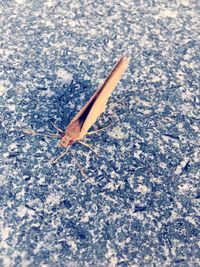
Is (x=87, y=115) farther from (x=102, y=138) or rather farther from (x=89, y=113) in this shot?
(x=102, y=138)

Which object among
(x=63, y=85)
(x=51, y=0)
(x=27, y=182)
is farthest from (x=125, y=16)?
(x=27, y=182)

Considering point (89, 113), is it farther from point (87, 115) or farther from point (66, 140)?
point (66, 140)

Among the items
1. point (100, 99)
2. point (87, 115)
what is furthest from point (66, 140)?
A: point (100, 99)

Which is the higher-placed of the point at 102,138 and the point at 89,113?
the point at 89,113

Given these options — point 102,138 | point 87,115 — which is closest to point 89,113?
point 87,115

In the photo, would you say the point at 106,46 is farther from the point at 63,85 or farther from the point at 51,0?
the point at 51,0
